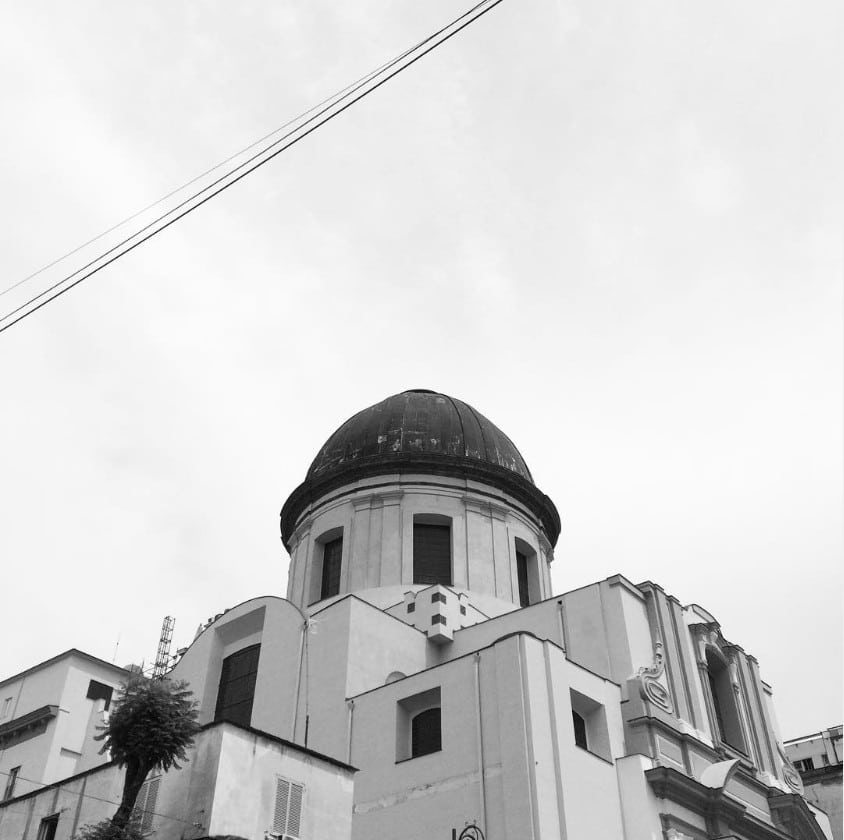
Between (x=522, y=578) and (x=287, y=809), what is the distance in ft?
59.1

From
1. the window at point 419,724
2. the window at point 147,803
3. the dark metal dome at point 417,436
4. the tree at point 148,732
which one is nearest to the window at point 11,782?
the dark metal dome at point 417,436

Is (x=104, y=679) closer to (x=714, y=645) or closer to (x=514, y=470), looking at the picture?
(x=514, y=470)

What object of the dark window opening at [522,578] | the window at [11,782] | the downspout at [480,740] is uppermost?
the dark window opening at [522,578]

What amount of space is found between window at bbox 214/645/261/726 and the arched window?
13.5 m

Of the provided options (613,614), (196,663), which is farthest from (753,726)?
(196,663)

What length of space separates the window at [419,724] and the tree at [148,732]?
7.42m

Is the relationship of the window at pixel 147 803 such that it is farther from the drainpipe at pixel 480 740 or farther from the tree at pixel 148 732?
the drainpipe at pixel 480 740

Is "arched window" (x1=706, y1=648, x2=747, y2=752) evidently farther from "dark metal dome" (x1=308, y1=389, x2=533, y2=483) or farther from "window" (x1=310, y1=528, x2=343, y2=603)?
"window" (x1=310, y1=528, x2=343, y2=603)

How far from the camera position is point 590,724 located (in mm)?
23141

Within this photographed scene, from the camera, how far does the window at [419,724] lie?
23.0 meters

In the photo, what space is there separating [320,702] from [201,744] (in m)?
8.39

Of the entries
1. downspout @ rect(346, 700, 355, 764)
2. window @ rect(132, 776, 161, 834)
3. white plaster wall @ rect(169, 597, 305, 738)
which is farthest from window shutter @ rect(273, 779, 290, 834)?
white plaster wall @ rect(169, 597, 305, 738)

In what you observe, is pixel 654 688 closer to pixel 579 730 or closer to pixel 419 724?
pixel 579 730

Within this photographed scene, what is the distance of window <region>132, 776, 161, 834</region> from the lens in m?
16.8
